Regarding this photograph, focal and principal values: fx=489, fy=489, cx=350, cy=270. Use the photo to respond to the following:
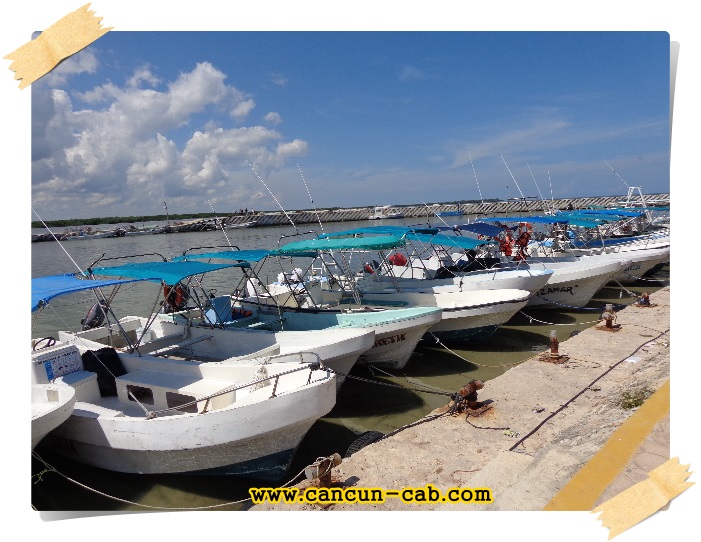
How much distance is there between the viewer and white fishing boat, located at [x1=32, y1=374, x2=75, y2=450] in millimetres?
5113

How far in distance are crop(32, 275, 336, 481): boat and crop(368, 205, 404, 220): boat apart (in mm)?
64912

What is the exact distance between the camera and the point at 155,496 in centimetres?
606

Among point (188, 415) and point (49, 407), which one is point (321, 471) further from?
point (49, 407)

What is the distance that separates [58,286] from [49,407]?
1.82 metres

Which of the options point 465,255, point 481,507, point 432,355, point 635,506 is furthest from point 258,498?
point 465,255

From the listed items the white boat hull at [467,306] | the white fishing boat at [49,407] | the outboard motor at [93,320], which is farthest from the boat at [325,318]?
the white fishing boat at [49,407]

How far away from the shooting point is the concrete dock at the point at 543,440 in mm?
3787

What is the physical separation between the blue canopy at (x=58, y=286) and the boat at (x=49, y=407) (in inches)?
38.0

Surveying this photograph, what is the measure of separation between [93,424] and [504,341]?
930cm

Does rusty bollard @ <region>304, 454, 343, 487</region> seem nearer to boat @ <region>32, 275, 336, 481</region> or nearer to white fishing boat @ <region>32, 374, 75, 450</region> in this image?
boat @ <region>32, 275, 336, 481</region>

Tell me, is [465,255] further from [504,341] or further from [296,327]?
[296,327]

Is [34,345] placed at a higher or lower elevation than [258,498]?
higher

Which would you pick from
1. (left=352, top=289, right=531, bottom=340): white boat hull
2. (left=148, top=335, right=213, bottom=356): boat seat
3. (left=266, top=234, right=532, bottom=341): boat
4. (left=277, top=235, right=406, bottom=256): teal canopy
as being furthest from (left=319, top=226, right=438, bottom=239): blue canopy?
(left=148, top=335, right=213, bottom=356): boat seat

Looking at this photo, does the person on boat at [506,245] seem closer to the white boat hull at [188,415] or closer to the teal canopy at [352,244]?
the teal canopy at [352,244]
